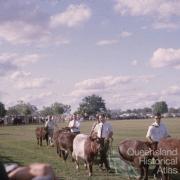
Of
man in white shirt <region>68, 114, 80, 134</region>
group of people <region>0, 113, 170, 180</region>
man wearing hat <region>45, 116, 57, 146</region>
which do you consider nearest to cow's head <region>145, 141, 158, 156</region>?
group of people <region>0, 113, 170, 180</region>

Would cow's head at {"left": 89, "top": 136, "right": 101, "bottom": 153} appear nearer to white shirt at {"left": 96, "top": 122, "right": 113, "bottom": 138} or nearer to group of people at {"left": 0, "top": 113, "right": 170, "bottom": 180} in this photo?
group of people at {"left": 0, "top": 113, "right": 170, "bottom": 180}

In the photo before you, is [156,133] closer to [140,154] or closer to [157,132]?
[157,132]

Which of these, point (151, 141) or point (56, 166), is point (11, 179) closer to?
point (151, 141)

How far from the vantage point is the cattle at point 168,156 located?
11.3 meters

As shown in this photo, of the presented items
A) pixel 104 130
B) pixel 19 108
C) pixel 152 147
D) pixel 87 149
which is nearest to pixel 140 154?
pixel 152 147

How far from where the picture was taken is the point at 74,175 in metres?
14.7

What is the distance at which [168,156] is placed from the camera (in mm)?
11656

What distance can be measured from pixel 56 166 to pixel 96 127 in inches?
88.2

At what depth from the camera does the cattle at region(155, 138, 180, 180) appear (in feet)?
37.2

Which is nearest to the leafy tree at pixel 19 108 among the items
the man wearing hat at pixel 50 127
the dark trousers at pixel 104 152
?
the man wearing hat at pixel 50 127

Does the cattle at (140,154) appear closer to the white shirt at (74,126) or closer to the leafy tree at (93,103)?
the white shirt at (74,126)

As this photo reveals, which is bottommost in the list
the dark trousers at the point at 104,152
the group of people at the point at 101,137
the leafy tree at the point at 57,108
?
the dark trousers at the point at 104,152

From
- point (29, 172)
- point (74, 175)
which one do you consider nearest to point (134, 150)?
point (74, 175)

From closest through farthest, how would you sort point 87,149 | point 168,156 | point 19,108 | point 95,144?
point 168,156 < point 95,144 < point 87,149 < point 19,108
